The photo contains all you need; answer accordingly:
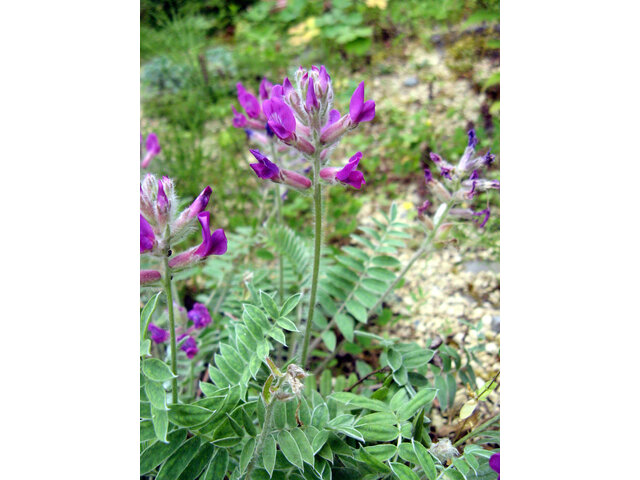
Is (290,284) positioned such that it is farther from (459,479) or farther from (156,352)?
(459,479)

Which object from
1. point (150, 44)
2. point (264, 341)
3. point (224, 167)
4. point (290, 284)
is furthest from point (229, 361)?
point (150, 44)

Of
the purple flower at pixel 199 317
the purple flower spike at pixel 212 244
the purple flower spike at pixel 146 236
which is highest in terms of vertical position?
the purple flower spike at pixel 146 236

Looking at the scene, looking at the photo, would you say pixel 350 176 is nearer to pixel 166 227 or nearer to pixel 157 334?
pixel 166 227

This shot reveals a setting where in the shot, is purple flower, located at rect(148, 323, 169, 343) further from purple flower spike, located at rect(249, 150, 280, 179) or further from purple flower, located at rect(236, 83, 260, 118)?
purple flower, located at rect(236, 83, 260, 118)

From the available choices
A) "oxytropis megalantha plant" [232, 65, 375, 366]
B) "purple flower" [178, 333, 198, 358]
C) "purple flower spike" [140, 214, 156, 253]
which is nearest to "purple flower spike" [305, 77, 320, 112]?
"oxytropis megalantha plant" [232, 65, 375, 366]

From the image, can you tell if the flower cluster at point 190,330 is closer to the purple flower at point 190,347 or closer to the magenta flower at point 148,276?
the purple flower at point 190,347

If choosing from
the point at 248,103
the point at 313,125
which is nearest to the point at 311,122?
the point at 313,125

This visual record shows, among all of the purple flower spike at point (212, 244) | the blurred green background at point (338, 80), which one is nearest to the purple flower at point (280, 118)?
the purple flower spike at point (212, 244)

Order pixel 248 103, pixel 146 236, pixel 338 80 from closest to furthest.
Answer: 1. pixel 146 236
2. pixel 248 103
3. pixel 338 80
